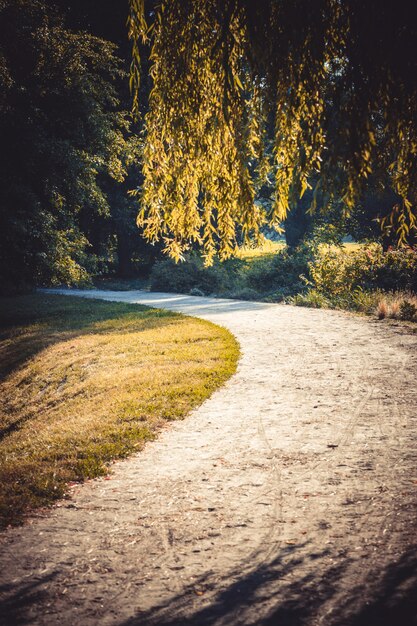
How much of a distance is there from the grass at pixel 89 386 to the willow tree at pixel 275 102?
2.36 metres

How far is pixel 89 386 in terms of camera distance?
7918 millimetres

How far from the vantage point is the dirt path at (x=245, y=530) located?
2.52 meters

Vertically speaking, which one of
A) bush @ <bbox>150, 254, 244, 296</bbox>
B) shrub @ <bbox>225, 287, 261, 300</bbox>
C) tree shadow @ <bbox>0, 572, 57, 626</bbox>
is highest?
bush @ <bbox>150, 254, 244, 296</bbox>

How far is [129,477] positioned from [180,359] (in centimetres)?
428

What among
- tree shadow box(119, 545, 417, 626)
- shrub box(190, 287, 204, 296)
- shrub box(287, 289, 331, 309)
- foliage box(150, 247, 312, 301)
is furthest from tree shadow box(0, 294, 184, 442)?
tree shadow box(119, 545, 417, 626)

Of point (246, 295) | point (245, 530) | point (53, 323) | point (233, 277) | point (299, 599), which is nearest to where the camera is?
point (299, 599)

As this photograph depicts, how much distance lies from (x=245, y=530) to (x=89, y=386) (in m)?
5.23

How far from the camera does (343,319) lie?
12062 millimetres

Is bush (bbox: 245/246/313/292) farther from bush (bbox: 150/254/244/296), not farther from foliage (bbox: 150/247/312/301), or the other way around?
bush (bbox: 150/254/244/296)

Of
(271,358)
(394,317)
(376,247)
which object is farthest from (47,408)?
(376,247)

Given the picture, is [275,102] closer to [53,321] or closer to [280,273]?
[53,321]

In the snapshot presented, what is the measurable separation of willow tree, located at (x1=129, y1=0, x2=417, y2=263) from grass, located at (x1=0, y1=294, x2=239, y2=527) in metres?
2.36

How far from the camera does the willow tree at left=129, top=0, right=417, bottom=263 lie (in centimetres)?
318

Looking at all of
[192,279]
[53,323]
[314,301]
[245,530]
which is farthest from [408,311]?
[192,279]
